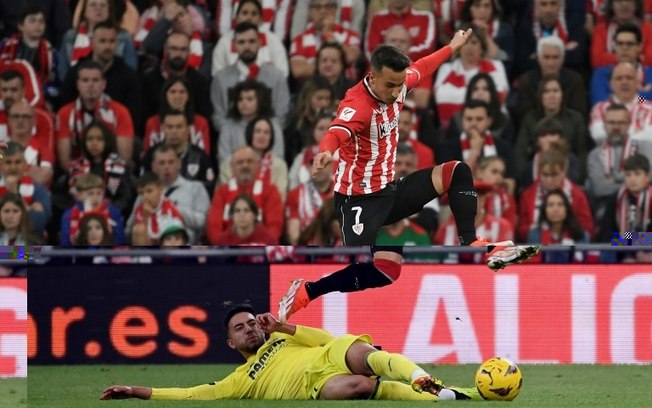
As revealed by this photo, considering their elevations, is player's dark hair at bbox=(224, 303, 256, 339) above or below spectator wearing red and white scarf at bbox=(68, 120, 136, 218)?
below

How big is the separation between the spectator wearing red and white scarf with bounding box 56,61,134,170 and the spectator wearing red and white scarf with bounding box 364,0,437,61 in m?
2.34

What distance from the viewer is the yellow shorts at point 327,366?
7926mm

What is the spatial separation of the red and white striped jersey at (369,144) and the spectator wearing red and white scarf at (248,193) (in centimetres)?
386

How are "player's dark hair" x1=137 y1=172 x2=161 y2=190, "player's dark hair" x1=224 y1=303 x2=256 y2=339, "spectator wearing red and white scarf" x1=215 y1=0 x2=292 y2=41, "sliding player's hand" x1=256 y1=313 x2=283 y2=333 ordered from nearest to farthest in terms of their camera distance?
"sliding player's hand" x1=256 y1=313 x2=283 y2=333 < "player's dark hair" x1=224 y1=303 x2=256 y2=339 < "player's dark hair" x1=137 y1=172 x2=161 y2=190 < "spectator wearing red and white scarf" x1=215 y1=0 x2=292 y2=41

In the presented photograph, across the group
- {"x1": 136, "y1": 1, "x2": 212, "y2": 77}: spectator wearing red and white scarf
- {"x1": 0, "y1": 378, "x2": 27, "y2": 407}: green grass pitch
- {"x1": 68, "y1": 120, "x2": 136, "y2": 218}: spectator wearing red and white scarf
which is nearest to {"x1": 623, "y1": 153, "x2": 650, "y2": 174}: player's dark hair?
{"x1": 136, "y1": 1, "x2": 212, "y2": 77}: spectator wearing red and white scarf

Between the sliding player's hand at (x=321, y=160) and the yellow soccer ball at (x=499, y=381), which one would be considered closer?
the sliding player's hand at (x=321, y=160)

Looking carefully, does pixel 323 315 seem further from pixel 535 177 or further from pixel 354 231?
pixel 535 177

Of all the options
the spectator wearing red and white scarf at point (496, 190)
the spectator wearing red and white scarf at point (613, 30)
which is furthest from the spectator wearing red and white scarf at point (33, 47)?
the spectator wearing red and white scarf at point (613, 30)

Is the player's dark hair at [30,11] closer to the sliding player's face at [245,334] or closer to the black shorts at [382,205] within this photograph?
the sliding player's face at [245,334]

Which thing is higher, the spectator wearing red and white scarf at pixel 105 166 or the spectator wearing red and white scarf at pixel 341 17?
the spectator wearing red and white scarf at pixel 341 17

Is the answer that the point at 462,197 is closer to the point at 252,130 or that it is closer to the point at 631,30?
the point at 252,130

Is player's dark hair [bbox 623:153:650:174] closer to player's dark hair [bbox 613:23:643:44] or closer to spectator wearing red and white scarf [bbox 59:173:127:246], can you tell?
player's dark hair [bbox 613:23:643:44]

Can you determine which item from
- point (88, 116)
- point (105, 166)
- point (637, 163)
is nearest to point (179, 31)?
point (88, 116)

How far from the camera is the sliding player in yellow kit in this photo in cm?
776
